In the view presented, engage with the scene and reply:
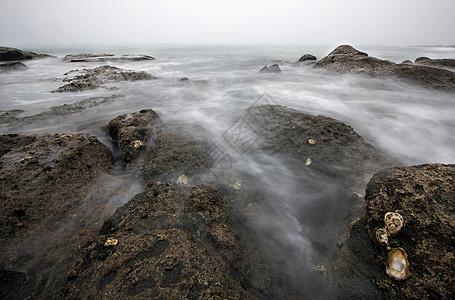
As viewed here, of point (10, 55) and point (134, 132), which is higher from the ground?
point (10, 55)

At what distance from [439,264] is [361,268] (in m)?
0.53

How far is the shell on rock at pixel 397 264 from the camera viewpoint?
166cm

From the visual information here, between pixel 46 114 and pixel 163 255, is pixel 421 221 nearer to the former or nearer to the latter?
pixel 163 255

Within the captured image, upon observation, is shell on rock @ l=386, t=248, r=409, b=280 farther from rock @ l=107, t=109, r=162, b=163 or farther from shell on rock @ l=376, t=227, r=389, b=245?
rock @ l=107, t=109, r=162, b=163

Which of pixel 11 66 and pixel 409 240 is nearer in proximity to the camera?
pixel 409 240

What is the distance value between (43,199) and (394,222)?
147 inches

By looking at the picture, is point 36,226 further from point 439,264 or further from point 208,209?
point 439,264

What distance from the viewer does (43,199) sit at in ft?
8.18

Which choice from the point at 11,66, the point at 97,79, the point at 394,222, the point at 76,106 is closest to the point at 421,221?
the point at 394,222

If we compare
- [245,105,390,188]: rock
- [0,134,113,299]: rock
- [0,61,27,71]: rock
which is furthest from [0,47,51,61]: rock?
[245,105,390,188]: rock

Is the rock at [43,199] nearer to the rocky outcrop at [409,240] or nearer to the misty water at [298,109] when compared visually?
the misty water at [298,109]

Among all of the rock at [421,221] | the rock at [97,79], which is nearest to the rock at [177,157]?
the rock at [421,221]

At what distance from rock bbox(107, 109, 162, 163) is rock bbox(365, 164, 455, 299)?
10.8 ft

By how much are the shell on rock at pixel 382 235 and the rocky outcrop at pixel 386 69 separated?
882 centimetres
